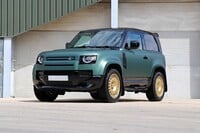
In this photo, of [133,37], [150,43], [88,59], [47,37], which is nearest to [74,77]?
[88,59]

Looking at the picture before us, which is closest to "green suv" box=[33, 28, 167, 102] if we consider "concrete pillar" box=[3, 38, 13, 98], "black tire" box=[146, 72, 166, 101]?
"black tire" box=[146, 72, 166, 101]

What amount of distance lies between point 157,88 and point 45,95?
115 inches

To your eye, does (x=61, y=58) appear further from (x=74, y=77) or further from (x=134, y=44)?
(x=134, y=44)

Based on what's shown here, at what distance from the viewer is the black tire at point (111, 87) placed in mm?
12672

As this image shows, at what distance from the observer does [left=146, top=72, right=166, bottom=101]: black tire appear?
14664mm

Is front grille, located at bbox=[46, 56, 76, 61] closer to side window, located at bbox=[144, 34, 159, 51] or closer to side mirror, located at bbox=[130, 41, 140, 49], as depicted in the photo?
side mirror, located at bbox=[130, 41, 140, 49]

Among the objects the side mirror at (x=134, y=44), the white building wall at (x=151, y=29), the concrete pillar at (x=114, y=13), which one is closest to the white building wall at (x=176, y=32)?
the white building wall at (x=151, y=29)

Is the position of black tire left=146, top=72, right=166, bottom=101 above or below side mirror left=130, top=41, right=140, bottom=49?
below

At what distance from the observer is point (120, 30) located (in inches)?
553

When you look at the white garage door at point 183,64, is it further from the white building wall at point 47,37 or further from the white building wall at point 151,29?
the white building wall at point 47,37

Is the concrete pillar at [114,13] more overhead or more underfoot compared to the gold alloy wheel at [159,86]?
more overhead

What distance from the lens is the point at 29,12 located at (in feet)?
64.8

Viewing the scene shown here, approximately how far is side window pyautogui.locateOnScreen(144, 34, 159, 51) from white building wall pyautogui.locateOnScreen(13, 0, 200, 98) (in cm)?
421

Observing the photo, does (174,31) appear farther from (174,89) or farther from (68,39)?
(68,39)
